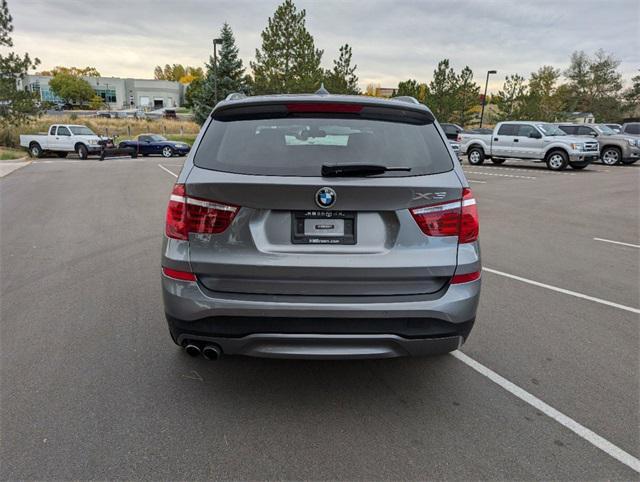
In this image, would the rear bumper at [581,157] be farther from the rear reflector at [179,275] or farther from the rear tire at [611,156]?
the rear reflector at [179,275]

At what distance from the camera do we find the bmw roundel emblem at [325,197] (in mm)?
2588

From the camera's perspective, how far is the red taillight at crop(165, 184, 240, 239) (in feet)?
8.70

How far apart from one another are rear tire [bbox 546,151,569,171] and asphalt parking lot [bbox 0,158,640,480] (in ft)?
54.5

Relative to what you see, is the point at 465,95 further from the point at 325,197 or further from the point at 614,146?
the point at 325,197

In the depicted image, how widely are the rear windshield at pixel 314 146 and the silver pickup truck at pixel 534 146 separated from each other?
20.2 metres

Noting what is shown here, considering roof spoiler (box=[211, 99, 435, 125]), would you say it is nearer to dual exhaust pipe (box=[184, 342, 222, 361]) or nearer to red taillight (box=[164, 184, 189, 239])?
red taillight (box=[164, 184, 189, 239])

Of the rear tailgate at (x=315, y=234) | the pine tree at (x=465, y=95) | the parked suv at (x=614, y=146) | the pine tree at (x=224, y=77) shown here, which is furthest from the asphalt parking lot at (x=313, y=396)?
the pine tree at (x=465, y=95)

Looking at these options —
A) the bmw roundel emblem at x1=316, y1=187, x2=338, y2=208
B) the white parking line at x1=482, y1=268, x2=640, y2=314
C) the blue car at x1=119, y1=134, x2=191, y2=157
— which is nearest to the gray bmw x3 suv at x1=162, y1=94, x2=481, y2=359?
the bmw roundel emblem at x1=316, y1=187, x2=338, y2=208

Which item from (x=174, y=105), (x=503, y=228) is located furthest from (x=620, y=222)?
(x=174, y=105)

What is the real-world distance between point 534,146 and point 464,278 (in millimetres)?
20892

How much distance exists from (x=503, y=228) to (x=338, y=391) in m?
6.56

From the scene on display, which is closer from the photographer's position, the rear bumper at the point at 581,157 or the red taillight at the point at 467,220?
the red taillight at the point at 467,220

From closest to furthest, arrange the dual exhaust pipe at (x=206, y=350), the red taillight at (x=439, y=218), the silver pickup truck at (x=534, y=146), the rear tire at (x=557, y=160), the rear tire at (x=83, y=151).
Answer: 1. the red taillight at (x=439, y=218)
2. the dual exhaust pipe at (x=206, y=350)
3. the silver pickup truck at (x=534, y=146)
4. the rear tire at (x=557, y=160)
5. the rear tire at (x=83, y=151)

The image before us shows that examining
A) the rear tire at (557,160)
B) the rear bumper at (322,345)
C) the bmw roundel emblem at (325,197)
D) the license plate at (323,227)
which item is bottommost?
the rear bumper at (322,345)
